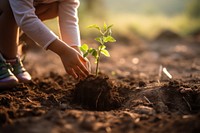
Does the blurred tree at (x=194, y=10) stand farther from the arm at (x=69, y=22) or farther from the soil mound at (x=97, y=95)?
the soil mound at (x=97, y=95)

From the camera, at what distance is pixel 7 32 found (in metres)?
3.03

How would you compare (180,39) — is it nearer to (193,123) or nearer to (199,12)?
(199,12)

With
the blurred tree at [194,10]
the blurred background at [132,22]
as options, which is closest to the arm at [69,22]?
the blurred background at [132,22]

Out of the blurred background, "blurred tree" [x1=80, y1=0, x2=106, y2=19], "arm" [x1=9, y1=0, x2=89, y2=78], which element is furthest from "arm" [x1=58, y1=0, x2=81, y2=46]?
"blurred tree" [x1=80, y1=0, x2=106, y2=19]

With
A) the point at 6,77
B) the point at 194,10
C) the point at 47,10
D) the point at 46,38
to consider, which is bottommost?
the point at 194,10

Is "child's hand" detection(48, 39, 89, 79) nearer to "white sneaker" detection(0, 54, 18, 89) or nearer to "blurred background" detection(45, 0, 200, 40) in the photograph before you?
"white sneaker" detection(0, 54, 18, 89)

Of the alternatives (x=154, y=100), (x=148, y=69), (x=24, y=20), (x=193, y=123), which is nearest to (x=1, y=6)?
(x=24, y=20)

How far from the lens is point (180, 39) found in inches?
348

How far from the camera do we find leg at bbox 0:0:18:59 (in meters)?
2.95

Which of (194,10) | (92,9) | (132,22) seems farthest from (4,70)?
(194,10)

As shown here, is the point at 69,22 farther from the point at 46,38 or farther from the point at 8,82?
the point at 8,82

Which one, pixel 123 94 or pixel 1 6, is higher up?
pixel 1 6

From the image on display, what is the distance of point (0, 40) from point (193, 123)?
194 cm

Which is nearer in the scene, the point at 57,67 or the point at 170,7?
the point at 57,67
